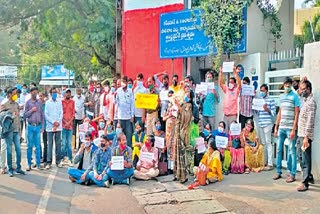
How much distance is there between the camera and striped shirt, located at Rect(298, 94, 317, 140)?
7.82m

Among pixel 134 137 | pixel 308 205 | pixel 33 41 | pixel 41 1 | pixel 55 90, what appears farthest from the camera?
pixel 33 41

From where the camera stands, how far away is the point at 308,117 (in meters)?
7.86

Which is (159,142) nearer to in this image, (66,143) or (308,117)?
(66,143)

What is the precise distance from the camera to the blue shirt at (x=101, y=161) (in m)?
9.16

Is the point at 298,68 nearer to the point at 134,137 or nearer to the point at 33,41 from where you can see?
the point at 134,137

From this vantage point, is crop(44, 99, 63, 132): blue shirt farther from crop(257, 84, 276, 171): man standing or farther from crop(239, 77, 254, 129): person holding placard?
crop(257, 84, 276, 171): man standing

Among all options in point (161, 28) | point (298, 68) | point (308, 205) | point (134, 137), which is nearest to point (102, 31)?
point (161, 28)

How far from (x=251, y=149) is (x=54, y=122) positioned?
4.65 meters

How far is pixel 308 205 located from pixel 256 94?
144 inches

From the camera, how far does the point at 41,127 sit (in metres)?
10.8

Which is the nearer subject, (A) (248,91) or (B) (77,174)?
(B) (77,174)

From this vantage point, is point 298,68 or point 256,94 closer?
point 298,68

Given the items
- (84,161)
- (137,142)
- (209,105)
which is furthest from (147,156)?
(209,105)

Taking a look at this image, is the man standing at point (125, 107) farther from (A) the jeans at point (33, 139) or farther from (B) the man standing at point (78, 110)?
(B) the man standing at point (78, 110)
